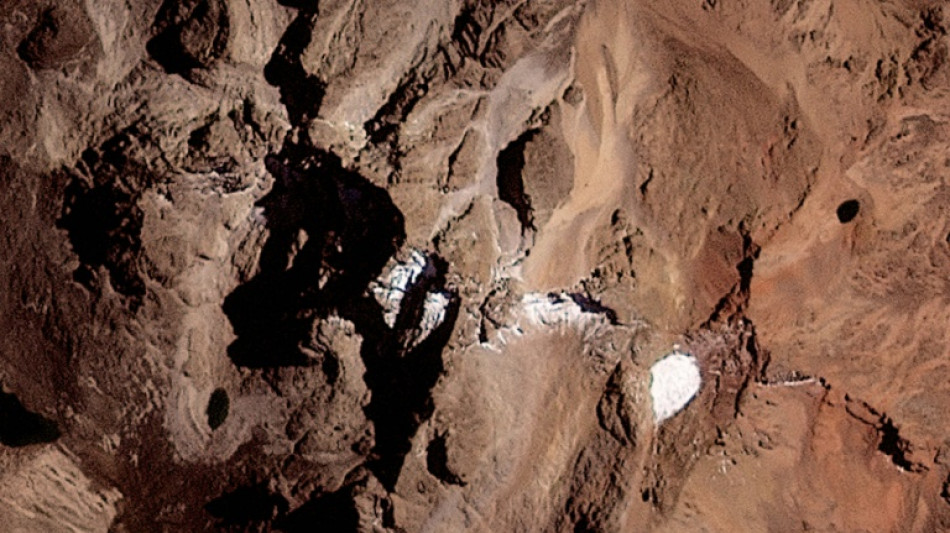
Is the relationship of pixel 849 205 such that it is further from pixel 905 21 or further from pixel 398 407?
pixel 398 407

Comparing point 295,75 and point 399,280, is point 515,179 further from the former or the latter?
point 295,75

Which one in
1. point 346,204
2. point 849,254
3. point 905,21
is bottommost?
point 346,204

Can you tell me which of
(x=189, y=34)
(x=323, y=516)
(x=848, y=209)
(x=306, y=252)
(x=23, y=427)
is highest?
(x=848, y=209)

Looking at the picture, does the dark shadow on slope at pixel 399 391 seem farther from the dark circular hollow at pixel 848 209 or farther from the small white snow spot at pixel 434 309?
the dark circular hollow at pixel 848 209

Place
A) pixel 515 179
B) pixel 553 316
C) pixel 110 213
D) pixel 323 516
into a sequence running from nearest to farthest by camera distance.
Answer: pixel 515 179 → pixel 110 213 → pixel 553 316 → pixel 323 516

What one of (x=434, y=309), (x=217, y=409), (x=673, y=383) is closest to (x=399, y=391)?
(x=434, y=309)

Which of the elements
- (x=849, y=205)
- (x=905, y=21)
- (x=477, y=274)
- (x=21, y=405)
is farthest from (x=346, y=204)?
(x=905, y=21)

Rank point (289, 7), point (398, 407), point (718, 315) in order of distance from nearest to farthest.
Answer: point (289, 7) < point (398, 407) < point (718, 315)

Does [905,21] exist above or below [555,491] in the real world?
above
